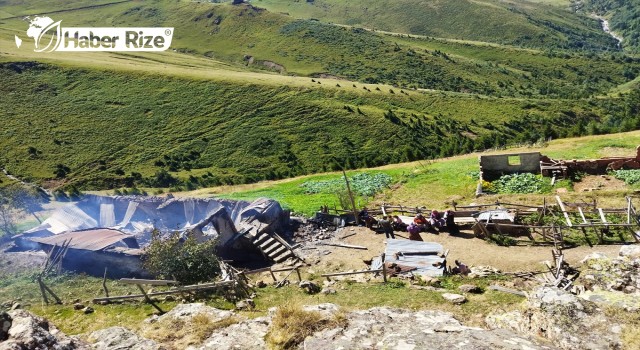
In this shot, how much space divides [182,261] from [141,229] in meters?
9.00

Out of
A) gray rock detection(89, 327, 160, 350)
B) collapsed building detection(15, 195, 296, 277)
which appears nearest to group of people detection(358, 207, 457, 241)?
collapsed building detection(15, 195, 296, 277)

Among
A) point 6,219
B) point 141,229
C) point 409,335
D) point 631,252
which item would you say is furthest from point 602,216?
point 6,219

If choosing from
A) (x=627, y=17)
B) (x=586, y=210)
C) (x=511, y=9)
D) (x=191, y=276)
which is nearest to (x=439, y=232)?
(x=586, y=210)

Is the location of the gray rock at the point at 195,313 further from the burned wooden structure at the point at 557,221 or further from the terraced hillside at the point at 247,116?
the terraced hillside at the point at 247,116

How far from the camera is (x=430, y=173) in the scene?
36.0m

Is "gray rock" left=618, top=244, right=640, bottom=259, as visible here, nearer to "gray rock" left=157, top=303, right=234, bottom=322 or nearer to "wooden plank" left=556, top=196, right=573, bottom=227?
"wooden plank" left=556, top=196, right=573, bottom=227

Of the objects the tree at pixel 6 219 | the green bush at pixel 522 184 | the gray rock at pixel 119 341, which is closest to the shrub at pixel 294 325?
the gray rock at pixel 119 341

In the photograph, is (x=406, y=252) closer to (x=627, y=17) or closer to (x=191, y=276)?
(x=191, y=276)

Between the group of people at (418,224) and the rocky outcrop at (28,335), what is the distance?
16762 millimetres

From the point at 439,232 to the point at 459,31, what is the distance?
159521mm

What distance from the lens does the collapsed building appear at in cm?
2156

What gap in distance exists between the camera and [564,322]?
1003 centimetres

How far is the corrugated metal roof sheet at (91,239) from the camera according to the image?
21953mm

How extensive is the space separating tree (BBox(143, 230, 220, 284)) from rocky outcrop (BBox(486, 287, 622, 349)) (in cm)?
1218
